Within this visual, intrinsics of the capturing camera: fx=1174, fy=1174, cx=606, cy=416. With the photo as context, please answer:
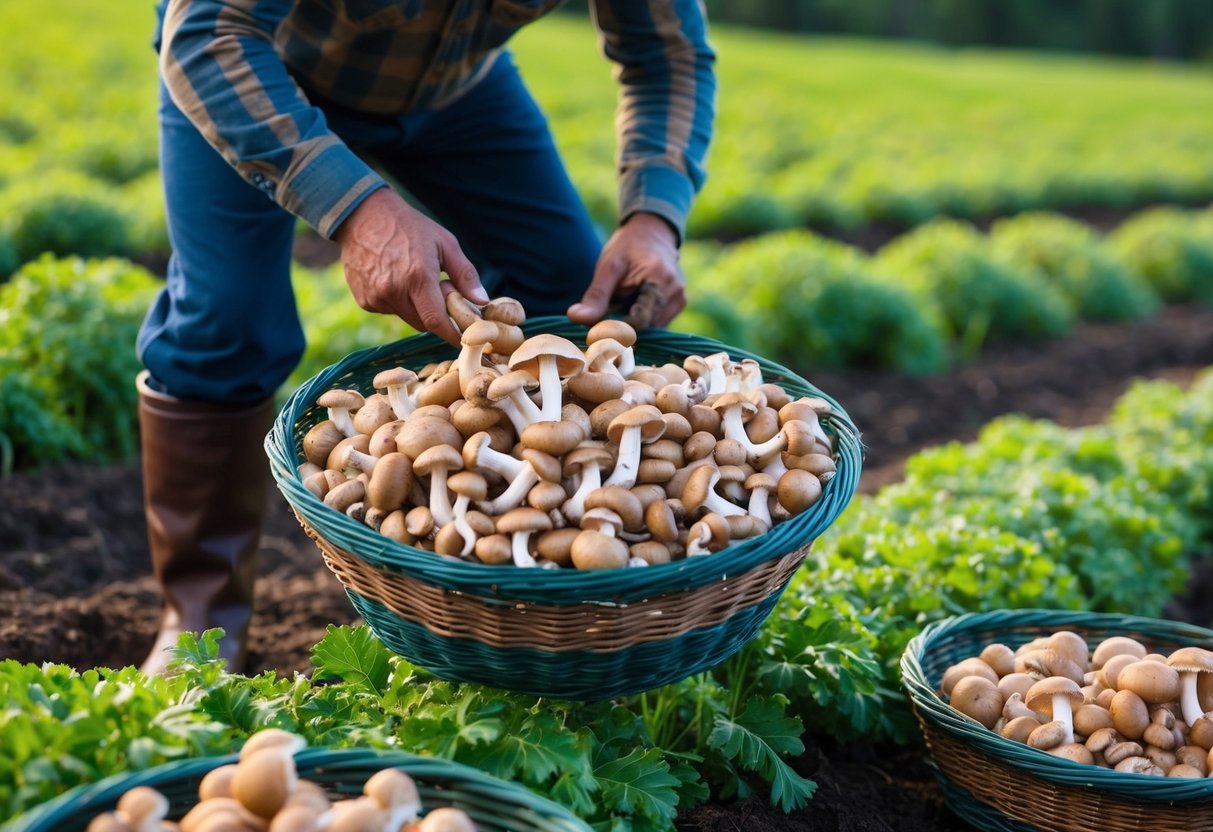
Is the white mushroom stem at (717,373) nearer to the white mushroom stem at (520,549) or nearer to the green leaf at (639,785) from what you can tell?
the white mushroom stem at (520,549)

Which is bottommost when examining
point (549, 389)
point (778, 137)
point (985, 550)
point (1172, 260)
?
point (778, 137)

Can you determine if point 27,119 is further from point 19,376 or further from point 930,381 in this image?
point 930,381

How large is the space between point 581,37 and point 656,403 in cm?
3050

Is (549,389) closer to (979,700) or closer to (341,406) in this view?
(341,406)

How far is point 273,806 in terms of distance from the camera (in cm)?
182

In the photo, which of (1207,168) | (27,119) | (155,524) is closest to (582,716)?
(155,524)

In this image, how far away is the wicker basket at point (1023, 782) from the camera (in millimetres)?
2619

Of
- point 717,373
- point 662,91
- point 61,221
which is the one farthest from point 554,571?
point 61,221

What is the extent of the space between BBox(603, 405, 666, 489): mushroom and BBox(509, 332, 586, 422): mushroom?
0.47 feet

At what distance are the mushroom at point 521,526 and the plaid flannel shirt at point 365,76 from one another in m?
0.87

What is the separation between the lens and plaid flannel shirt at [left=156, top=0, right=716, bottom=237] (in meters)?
2.72

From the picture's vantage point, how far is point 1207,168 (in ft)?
61.8

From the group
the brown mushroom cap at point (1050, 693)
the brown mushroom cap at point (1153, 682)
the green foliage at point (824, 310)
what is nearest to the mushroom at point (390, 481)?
the brown mushroom cap at point (1050, 693)

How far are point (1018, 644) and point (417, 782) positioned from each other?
1.98 m
